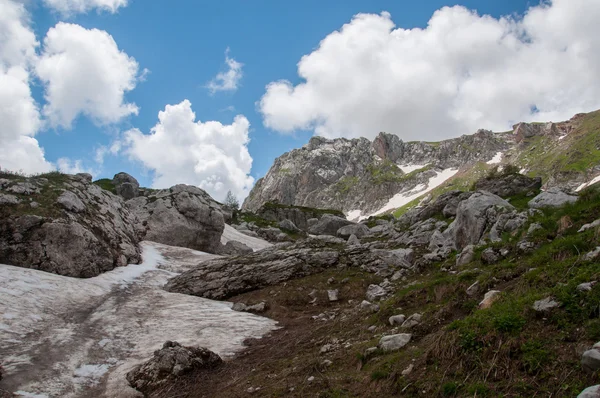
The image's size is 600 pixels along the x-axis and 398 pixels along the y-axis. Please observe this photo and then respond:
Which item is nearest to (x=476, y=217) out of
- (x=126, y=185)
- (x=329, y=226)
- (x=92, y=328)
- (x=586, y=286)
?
(x=586, y=286)

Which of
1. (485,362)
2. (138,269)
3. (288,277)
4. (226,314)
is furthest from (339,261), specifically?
(485,362)

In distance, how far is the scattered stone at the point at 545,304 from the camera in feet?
25.3

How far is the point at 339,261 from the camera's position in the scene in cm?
2791

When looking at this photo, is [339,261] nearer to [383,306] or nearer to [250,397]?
[383,306]

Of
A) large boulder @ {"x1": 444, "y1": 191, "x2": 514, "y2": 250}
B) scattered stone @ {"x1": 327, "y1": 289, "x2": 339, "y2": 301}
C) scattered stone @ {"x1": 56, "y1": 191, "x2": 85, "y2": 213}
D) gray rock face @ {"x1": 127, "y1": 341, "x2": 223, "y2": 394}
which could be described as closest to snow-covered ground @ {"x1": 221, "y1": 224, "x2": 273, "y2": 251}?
scattered stone @ {"x1": 56, "y1": 191, "x2": 85, "y2": 213}

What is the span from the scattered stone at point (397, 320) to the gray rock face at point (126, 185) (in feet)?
284

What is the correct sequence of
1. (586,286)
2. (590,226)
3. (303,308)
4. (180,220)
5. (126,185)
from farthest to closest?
(126,185) → (180,220) → (303,308) → (590,226) → (586,286)

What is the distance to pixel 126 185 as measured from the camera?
88.2 m

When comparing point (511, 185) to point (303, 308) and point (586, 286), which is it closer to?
point (303, 308)

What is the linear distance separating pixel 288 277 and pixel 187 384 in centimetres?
1465

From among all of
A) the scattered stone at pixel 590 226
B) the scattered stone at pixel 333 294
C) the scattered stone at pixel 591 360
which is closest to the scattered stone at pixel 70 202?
the scattered stone at pixel 333 294

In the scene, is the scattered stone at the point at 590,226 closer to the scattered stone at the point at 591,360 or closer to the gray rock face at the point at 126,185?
the scattered stone at the point at 591,360

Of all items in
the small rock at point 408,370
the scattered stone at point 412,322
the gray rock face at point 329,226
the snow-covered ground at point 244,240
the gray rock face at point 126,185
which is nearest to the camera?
the small rock at point 408,370

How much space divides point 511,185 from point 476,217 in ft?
60.2
